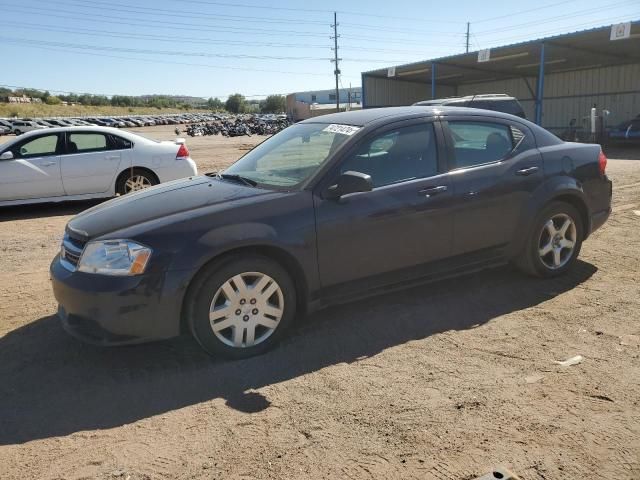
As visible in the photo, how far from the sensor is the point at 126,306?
3297mm

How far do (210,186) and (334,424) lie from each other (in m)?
2.16

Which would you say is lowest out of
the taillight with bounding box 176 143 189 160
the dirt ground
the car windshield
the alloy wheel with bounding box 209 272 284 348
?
the dirt ground

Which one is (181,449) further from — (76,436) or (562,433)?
(562,433)

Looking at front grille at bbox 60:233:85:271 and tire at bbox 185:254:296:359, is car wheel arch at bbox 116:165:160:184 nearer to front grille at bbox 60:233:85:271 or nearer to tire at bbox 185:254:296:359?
front grille at bbox 60:233:85:271

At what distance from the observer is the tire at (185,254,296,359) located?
3.44 meters

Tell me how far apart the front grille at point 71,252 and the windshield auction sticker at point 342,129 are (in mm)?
2060

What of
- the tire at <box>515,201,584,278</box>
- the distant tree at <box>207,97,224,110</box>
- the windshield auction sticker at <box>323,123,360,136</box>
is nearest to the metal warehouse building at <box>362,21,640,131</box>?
the tire at <box>515,201,584,278</box>

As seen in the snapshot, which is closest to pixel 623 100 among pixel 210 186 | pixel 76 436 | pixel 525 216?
pixel 525 216

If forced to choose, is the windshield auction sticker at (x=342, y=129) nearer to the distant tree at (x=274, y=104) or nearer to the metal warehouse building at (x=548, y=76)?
the metal warehouse building at (x=548, y=76)

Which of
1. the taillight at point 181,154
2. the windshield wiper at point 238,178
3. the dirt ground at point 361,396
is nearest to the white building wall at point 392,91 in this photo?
the taillight at point 181,154

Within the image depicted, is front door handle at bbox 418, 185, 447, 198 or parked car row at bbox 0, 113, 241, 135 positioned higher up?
parked car row at bbox 0, 113, 241, 135

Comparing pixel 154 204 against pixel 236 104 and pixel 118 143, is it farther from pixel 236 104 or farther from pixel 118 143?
pixel 236 104

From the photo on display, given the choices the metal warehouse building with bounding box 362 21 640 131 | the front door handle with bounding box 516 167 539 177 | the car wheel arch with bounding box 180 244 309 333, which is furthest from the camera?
the metal warehouse building with bounding box 362 21 640 131

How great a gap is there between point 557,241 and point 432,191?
1.54m
